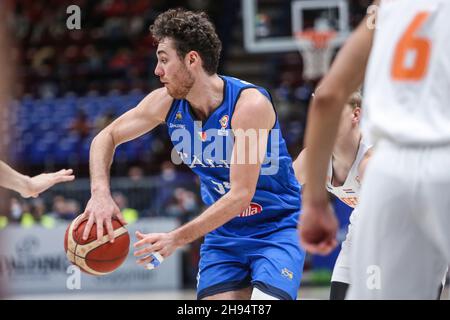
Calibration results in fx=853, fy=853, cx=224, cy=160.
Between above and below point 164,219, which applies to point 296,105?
above

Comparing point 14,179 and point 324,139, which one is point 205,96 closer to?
point 14,179

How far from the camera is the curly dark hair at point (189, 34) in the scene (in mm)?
4504

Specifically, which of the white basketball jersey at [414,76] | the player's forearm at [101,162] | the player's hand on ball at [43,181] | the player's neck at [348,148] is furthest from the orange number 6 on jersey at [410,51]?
the player's hand on ball at [43,181]

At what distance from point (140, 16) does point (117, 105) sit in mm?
3649

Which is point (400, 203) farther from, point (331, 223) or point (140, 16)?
point (140, 16)

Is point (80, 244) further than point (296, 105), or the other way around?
point (296, 105)

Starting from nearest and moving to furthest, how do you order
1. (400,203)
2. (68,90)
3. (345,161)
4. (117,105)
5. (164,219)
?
1. (400,203)
2. (345,161)
3. (164,219)
4. (117,105)
5. (68,90)

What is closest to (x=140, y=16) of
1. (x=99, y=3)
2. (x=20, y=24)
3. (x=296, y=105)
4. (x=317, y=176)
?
(x=99, y=3)

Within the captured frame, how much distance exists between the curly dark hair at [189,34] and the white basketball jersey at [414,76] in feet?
6.78

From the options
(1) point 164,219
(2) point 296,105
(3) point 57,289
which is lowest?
(3) point 57,289

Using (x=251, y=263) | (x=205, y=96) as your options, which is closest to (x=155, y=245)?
(x=251, y=263)

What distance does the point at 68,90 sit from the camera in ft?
54.4

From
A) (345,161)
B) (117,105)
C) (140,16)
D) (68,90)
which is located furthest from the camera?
(140,16)

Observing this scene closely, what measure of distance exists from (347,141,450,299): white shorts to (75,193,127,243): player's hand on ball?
184cm
